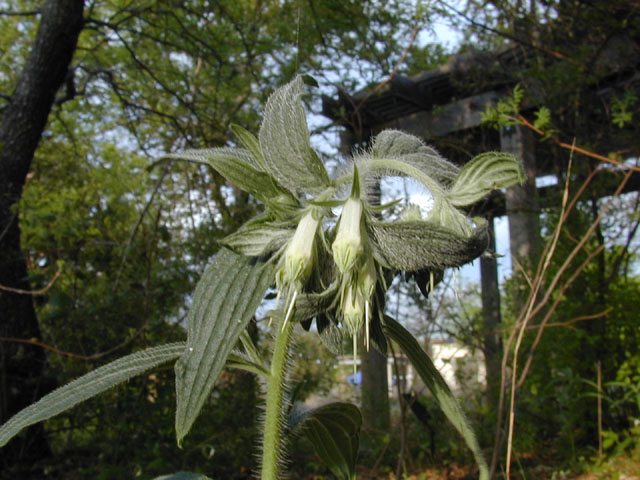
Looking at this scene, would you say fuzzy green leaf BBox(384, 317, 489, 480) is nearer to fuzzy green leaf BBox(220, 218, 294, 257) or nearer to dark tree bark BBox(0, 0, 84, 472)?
fuzzy green leaf BBox(220, 218, 294, 257)

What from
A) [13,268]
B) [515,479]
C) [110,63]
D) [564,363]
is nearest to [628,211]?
[564,363]

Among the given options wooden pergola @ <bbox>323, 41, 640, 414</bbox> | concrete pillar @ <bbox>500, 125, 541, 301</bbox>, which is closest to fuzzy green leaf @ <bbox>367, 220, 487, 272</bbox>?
wooden pergola @ <bbox>323, 41, 640, 414</bbox>

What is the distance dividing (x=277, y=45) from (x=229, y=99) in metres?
0.77

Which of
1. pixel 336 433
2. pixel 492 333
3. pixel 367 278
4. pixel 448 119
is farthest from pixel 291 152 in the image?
pixel 448 119

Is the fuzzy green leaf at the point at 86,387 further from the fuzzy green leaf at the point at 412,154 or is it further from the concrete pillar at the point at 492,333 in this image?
the concrete pillar at the point at 492,333

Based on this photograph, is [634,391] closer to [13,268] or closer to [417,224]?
[417,224]

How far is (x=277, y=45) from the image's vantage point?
13.4 ft

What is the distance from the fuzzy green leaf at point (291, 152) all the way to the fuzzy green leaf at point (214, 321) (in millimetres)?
124

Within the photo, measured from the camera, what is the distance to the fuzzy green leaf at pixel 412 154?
2.58ft

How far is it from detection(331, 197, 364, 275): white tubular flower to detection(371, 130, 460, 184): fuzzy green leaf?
0.16 m

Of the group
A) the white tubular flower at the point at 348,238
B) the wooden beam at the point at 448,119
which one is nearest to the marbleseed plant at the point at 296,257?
the white tubular flower at the point at 348,238

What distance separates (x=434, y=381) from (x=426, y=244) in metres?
0.27

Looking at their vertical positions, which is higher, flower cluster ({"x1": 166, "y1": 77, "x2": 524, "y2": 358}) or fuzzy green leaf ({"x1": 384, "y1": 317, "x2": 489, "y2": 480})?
flower cluster ({"x1": 166, "y1": 77, "x2": 524, "y2": 358})

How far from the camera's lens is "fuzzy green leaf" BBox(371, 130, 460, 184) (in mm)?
787
